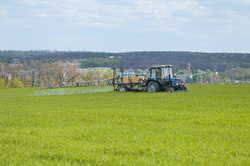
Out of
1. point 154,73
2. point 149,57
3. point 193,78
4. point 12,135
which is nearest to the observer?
point 12,135

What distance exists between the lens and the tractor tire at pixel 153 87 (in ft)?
109

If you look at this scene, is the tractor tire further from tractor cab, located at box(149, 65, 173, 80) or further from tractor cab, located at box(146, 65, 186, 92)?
tractor cab, located at box(149, 65, 173, 80)

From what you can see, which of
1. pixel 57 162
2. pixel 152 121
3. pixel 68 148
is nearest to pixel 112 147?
pixel 68 148

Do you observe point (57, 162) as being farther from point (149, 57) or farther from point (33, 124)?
point (149, 57)

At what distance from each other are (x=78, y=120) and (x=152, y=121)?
213cm

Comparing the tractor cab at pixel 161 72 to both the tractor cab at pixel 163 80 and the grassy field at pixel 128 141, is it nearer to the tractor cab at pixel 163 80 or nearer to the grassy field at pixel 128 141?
the tractor cab at pixel 163 80

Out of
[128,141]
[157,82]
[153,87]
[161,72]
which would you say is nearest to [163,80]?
[157,82]

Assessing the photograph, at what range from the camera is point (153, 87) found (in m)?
33.3

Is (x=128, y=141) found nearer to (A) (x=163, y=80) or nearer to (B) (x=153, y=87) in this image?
(A) (x=163, y=80)

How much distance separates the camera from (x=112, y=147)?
25.6 ft

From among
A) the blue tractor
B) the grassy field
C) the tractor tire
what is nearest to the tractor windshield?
the blue tractor

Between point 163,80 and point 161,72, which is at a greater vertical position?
point 161,72

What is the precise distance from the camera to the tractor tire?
109 ft

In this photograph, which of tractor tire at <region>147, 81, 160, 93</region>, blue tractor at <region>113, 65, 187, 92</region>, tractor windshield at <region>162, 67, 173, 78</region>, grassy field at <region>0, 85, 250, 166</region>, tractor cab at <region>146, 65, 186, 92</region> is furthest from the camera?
tractor windshield at <region>162, 67, 173, 78</region>
